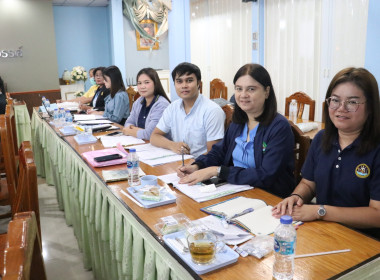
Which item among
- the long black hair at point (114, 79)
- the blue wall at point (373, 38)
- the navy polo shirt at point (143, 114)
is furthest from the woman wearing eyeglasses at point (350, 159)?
the long black hair at point (114, 79)

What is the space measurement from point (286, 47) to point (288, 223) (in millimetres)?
4516

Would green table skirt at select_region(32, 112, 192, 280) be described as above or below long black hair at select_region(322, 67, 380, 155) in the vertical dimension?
below

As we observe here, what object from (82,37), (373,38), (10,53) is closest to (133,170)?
(373,38)

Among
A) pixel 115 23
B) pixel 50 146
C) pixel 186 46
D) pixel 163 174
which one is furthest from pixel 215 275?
pixel 115 23

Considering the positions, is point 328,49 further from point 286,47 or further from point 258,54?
point 258,54

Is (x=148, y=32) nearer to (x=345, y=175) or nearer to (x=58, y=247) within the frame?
(x=58, y=247)

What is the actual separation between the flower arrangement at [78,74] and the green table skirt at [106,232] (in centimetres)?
473

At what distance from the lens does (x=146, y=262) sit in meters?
1.27

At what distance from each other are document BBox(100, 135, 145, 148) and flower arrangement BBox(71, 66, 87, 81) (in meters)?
5.25

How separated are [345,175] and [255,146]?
1.59 ft

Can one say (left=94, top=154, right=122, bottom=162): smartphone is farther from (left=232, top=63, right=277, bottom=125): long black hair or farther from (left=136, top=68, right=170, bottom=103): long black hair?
(left=136, top=68, right=170, bottom=103): long black hair

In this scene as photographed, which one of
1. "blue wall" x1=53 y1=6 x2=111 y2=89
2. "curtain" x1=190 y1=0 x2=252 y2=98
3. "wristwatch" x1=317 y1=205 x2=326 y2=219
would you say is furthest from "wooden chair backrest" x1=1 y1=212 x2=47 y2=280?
"blue wall" x1=53 y1=6 x2=111 y2=89

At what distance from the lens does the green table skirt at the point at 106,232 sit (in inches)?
48.7

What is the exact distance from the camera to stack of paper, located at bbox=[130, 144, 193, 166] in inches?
83.3
